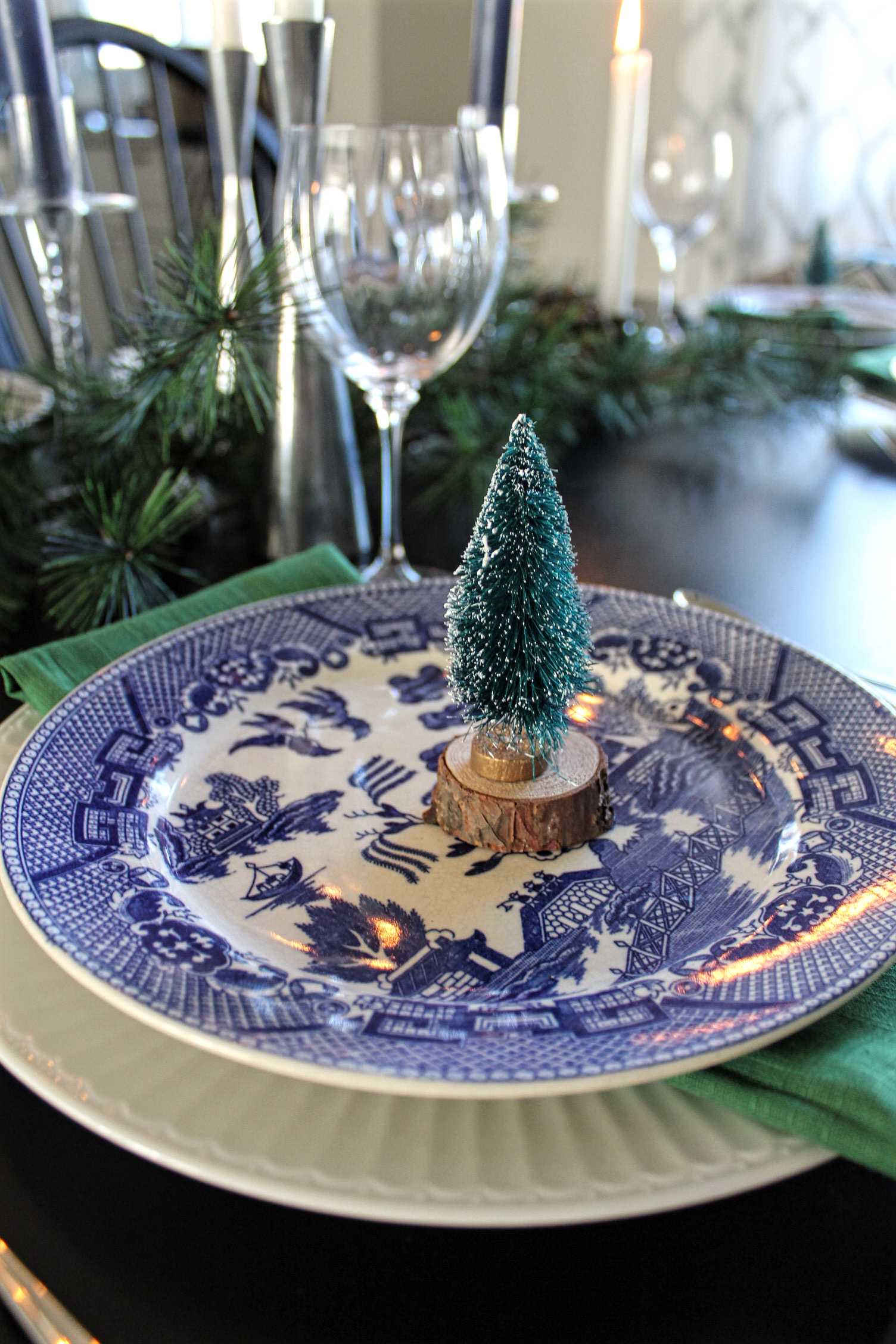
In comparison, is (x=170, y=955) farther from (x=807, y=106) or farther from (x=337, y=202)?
(x=807, y=106)

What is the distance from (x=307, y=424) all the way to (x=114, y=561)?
0.14 metres

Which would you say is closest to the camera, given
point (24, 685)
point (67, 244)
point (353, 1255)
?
point (353, 1255)

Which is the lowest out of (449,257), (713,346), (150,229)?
(150,229)

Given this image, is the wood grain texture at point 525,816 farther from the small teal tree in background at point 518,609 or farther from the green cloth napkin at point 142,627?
the green cloth napkin at point 142,627

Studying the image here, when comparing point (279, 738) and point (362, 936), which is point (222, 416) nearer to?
point (279, 738)

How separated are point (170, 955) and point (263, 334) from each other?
364mm

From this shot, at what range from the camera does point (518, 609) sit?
0.36 m

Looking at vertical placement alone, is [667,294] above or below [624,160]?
below

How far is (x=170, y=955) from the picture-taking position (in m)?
0.28

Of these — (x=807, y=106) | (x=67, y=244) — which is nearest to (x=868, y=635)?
(x=67, y=244)

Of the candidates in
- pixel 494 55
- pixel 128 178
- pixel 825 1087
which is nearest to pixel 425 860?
pixel 825 1087

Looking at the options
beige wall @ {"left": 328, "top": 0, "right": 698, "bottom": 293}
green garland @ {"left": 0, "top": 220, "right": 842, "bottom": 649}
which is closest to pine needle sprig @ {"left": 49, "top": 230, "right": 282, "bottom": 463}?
green garland @ {"left": 0, "top": 220, "right": 842, "bottom": 649}

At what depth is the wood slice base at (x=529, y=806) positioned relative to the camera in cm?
35

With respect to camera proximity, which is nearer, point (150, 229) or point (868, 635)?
point (868, 635)
